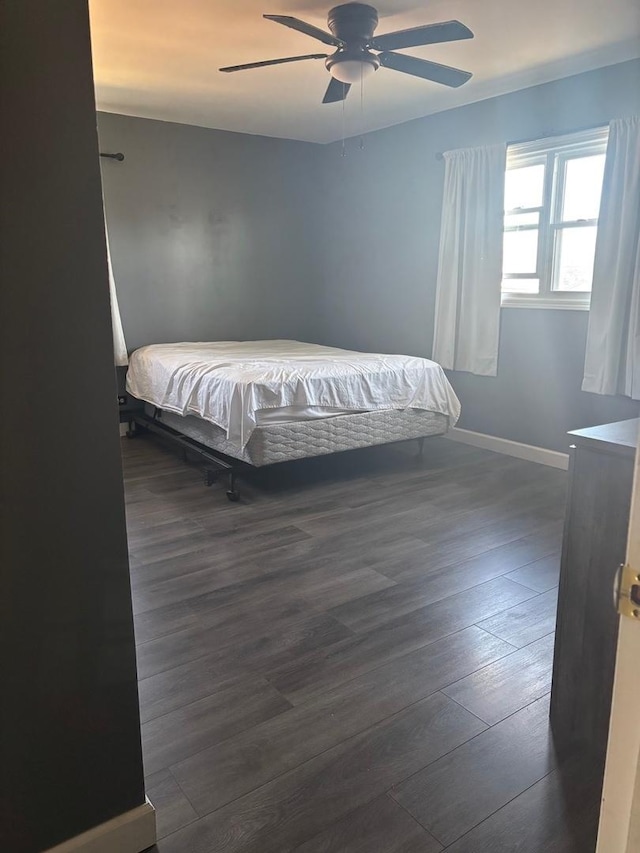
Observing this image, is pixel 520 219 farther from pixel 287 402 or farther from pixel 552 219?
pixel 287 402

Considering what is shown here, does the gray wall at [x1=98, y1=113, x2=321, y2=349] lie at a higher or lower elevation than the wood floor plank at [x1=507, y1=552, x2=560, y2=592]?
higher

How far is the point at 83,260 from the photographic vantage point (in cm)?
112

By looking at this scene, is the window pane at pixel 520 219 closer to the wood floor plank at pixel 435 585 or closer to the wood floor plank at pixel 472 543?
the wood floor plank at pixel 472 543

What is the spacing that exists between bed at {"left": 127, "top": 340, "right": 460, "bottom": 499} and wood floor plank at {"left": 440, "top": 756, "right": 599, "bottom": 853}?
88.3 inches

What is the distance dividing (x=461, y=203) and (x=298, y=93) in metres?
1.40

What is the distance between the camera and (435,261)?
494 cm

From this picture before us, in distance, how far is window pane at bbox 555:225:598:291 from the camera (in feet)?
13.0

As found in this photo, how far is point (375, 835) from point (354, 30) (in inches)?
129

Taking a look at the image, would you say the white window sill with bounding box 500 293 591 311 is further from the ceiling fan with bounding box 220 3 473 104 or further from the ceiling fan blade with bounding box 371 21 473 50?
the ceiling fan blade with bounding box 371 21 473 50

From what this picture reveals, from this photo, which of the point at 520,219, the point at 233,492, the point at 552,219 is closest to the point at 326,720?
the point at 233,492

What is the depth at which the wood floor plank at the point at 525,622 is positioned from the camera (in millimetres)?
2193

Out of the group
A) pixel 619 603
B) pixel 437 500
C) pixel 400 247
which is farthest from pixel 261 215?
pixel 619 603

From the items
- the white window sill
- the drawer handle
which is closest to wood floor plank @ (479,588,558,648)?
Result: the drawer handle

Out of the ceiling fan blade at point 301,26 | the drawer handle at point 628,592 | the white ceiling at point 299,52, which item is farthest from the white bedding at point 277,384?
the drawer handle at point 628,592
